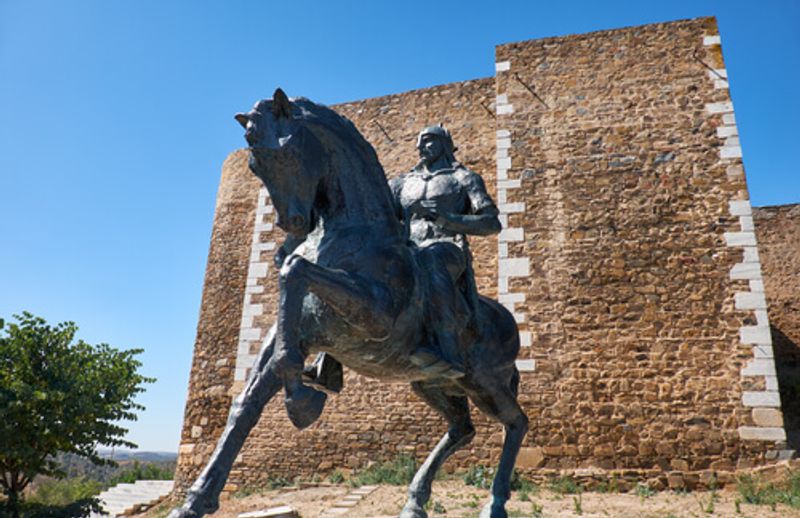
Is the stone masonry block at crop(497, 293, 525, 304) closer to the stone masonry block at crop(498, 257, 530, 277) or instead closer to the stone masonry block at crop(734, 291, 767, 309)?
the stone masonry block at crop(498, 257, 530, 277)

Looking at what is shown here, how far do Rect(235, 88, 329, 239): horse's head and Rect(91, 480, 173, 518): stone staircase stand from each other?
10.3 metres

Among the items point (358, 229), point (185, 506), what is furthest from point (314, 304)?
point (185, 506)

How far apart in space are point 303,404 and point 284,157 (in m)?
1.13

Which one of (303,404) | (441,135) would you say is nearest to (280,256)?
(303,404)

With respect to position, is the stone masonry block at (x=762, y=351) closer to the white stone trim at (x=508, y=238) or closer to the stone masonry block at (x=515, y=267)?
the white stone trim at (x=508, y=238)

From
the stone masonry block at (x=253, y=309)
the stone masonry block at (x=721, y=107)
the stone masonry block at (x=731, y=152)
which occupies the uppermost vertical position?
the stone masonry block at (x=721, y=107)

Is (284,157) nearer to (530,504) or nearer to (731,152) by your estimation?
(530,504)

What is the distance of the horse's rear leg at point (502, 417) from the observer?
3.74 metres

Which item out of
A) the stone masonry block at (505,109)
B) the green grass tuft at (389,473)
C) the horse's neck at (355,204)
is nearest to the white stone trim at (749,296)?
the stone masonry block at (505,109)

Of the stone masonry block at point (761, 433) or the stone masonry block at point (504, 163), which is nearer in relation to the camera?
the stone masonry block at point (761, 433)

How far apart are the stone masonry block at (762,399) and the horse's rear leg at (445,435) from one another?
5.76 meters

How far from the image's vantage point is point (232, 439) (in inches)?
102

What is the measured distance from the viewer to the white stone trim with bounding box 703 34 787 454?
806 cm

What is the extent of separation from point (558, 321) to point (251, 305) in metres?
5.74
